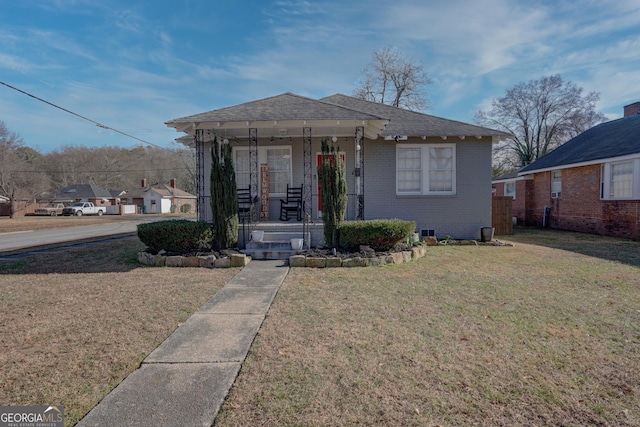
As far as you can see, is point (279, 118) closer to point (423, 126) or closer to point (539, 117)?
point (423, 126)

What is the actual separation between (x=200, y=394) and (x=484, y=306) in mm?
3656

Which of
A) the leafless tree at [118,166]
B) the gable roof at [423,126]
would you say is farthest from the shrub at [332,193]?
the leafless tree at [118,166]

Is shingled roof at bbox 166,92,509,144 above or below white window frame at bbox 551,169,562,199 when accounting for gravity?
above

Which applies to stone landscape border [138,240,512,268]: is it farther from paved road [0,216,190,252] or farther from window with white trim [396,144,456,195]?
paved road [0,216,190,252]

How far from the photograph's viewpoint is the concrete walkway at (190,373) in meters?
2.24

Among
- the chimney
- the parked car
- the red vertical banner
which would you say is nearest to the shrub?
the red vertical banner

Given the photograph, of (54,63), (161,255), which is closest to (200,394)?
(161,255)

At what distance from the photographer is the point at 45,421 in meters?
2.25

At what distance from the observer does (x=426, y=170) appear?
401 inches

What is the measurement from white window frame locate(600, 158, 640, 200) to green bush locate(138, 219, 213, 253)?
45.7 feet

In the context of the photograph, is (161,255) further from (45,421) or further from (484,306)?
(484,306)

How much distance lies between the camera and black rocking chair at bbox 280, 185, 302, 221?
400 inches

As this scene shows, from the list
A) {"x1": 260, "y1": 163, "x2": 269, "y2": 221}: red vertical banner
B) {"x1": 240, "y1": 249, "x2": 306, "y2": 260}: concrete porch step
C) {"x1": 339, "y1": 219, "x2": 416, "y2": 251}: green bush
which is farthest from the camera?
{"x1": 260, "y1": 163, "x2": 269, "y2": 221}: red vertical banner

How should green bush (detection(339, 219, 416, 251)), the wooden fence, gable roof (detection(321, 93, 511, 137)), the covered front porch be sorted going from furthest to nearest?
the wooden fence
gable roof (detection(321, 93, 511, 137))
the covered front porch
green bush (detection(339, 219, 416, 251))
